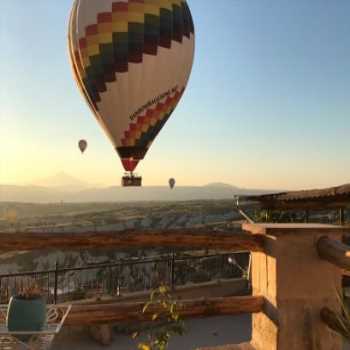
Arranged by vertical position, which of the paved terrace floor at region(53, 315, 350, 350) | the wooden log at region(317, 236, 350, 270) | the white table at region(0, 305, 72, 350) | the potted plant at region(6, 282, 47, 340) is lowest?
the paved terrace floor at region(53, 315, 350, 350)

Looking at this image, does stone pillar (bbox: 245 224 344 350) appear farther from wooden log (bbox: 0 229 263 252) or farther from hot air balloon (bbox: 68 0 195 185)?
hot air balloon (bbox: 68 0 195 185)

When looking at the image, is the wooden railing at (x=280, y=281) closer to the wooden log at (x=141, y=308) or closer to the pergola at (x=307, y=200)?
the wooden log at (x=141, y=308)

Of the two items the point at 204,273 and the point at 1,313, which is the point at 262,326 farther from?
the point at 204,273

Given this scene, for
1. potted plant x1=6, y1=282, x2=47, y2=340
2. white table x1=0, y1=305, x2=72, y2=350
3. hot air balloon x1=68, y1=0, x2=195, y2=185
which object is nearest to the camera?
white table x1=0, y1=305, x2=72, y2=350

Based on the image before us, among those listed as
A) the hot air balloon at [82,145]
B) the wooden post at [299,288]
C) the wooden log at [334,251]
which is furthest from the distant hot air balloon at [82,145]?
the wooden log at [334,251]

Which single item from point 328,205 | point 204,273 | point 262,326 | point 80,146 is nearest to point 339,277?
point 262,326

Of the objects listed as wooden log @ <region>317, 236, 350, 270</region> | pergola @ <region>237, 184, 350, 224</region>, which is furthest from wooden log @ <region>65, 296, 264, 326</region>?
pergola @ <region>237, 184, 350, 224</region>

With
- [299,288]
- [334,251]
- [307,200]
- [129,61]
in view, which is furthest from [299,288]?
[129,61]

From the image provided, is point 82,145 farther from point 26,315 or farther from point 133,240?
point 26,315
